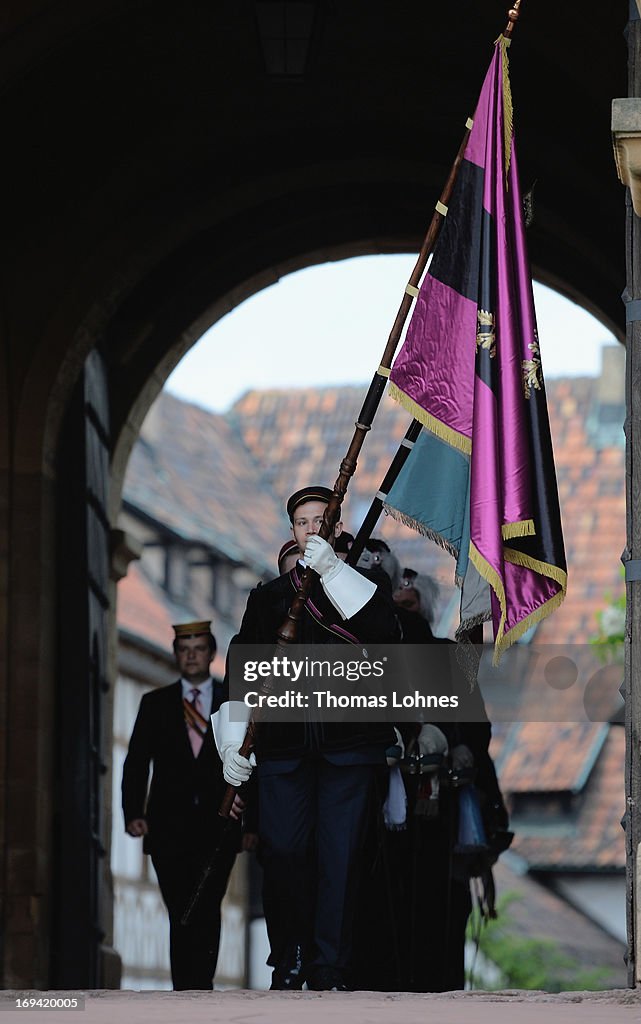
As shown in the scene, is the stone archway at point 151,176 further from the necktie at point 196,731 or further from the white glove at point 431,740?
the white glove at point 431,740

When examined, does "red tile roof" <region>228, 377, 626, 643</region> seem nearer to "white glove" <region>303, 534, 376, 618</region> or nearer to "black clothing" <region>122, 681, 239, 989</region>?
"black clothing" <region>122, 681, 239, 989</region>

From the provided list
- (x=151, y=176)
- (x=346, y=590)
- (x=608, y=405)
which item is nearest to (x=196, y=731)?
(x=346, y=590)

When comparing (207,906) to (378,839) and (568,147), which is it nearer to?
(378,839)

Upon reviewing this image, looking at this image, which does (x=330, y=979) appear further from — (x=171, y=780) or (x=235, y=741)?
(x=171, y=780)

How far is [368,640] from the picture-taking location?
7.69m

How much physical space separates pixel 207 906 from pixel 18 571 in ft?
8.35

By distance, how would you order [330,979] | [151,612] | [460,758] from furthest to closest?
[151,612] → [460,758] → [330,979]

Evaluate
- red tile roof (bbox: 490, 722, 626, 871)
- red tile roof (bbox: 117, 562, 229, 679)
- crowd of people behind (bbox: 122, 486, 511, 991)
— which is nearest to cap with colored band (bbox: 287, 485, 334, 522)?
crowd of people behind (bbox: 122, 486, 511, 991)

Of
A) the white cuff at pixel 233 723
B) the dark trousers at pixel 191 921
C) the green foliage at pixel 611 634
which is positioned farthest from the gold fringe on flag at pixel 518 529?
the green foliage at pixel 611 634

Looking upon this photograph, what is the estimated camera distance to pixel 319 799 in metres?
7.67

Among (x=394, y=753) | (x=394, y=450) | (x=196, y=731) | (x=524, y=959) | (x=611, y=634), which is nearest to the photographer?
(x=394, y=753)

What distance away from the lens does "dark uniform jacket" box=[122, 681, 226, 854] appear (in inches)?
389

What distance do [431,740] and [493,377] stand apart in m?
1.75

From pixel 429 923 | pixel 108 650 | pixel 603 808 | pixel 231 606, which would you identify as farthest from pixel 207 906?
pixel 231 606
